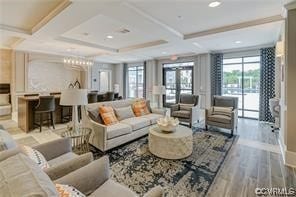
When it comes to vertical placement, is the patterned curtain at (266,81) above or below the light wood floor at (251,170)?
above

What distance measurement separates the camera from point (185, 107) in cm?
574

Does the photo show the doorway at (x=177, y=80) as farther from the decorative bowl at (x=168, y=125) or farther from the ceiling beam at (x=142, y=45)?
the decorative bowl at (x=168, y=125)

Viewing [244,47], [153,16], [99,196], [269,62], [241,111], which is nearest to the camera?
[99,196]

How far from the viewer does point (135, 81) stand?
11.0m

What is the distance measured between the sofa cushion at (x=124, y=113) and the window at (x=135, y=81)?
19.3 feet

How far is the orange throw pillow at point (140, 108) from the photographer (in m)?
4.97

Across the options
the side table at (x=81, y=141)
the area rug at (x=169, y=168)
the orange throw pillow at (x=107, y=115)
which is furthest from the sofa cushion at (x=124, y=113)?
the side table at (x=81, y=141)

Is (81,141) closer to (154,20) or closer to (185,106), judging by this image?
(154,20)

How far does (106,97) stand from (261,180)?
6303 millimetres

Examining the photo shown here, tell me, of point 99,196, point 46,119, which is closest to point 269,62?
point 99,196

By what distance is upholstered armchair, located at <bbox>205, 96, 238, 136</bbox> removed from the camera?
4.59m

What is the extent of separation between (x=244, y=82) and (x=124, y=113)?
17.4 ft

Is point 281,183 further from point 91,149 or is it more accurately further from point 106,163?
point 91,149

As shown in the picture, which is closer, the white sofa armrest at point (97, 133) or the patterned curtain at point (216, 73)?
the white sofa armrest at point (97, 133)
